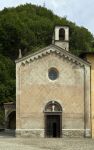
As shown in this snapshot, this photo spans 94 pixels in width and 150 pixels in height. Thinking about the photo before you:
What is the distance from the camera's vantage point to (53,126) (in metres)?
39.6

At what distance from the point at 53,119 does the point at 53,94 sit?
2.19m

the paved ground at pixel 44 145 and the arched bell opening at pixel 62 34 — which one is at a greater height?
the arched bell opening at pixel 62 34

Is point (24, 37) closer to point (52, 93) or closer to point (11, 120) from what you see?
point (11, 120)

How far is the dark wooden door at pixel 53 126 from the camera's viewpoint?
128 ft

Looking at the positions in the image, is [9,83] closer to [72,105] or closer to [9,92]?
[9,92]

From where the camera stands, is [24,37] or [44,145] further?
[24,37]

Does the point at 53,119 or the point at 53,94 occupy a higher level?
the point at 53,94

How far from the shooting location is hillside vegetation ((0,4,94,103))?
69500 mm

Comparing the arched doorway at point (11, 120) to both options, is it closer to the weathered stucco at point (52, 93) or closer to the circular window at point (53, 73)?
the weathered stucco at point (52, 93)

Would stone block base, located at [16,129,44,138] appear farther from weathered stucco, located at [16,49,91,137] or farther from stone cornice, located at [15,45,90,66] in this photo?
stone cornice, located at [15,45,90,66]

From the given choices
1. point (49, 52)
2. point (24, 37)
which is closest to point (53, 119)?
point (49, 52)

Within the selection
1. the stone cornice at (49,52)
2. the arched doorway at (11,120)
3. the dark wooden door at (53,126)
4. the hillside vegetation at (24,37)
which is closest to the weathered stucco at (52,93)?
the stone cornice at (49,52)

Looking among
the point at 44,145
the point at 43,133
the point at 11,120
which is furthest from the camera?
the point at 11,120

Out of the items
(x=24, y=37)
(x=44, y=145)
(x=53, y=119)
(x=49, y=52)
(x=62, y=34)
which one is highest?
(x=24, y=37)
